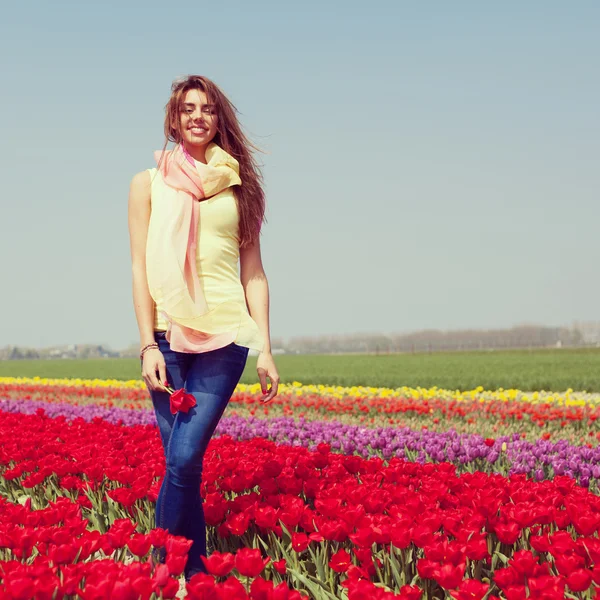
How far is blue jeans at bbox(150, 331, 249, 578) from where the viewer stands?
327 cm

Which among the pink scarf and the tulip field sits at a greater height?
the pink scarf

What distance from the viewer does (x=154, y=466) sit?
4.77 m

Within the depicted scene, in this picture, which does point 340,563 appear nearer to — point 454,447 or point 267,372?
point 267,372

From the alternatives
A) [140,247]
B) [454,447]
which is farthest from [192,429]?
[454,447]

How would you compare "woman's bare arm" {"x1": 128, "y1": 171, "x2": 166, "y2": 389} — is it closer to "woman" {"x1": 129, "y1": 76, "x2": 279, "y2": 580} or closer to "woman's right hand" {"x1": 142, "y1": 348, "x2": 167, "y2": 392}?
"woman" {"x1": 129, "y1": 76, "x2": 279, "y2": 580}

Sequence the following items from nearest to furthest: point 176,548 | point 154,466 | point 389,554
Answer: point 176,548, point 389,554, point 154,466

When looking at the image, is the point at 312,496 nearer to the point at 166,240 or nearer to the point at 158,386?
the point at 158,386

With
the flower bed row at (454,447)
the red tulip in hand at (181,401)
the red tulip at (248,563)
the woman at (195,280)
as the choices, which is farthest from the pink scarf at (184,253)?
the flower bed row at (454,447)

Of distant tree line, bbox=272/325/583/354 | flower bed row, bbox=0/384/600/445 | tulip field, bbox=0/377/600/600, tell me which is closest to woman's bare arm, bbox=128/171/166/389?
tulip field, bbox=0/377/600/600

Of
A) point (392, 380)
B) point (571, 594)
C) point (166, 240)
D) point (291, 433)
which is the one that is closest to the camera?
point (571, 594)

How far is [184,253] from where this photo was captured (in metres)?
3.45

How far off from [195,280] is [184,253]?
0.14 metres

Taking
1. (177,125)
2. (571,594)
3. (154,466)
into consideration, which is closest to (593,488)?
(571,594)

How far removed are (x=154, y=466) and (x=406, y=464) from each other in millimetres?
1625
